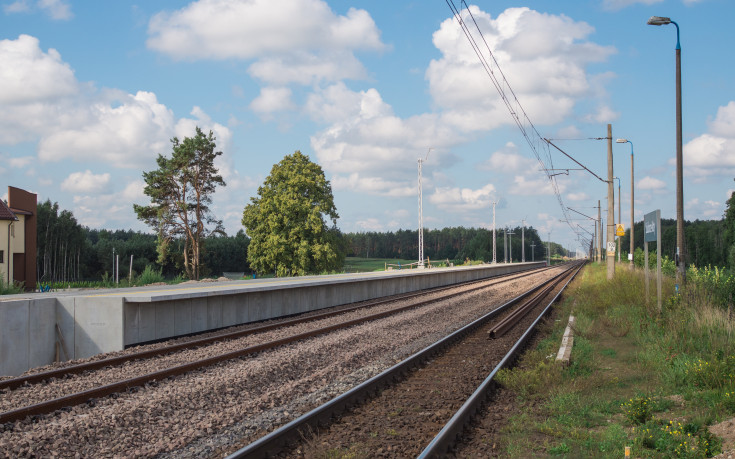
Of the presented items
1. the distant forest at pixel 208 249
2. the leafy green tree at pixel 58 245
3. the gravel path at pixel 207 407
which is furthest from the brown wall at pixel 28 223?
the leafy green tree at pixel 58 245

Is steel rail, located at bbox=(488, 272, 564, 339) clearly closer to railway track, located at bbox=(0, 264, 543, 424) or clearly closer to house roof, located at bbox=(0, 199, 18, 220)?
railway track, located at bbox=(0, 264, 543, 424)

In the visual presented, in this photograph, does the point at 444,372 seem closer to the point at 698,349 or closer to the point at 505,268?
the point at 698,349

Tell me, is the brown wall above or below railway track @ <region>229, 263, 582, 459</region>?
above

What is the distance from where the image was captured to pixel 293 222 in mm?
55000

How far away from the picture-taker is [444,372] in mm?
10086

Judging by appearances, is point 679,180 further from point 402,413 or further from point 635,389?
point 402,413

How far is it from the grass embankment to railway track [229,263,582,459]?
64cm

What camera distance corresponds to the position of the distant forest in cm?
8612

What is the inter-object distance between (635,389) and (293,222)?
157ft

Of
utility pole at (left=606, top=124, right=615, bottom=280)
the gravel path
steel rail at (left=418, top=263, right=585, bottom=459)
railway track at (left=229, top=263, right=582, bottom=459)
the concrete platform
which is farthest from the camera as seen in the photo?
utility pole at (left=606, top=124, right=615, bottom=280)

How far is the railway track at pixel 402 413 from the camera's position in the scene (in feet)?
19.6

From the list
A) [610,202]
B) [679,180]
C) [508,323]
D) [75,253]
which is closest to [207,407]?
[508,323]

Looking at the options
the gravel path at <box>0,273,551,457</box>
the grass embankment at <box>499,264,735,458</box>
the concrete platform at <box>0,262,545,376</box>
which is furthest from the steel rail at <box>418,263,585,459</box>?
the concrete platform at <box>0,262,545,376</box>

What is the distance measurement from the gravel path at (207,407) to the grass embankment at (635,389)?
9.27 ft
